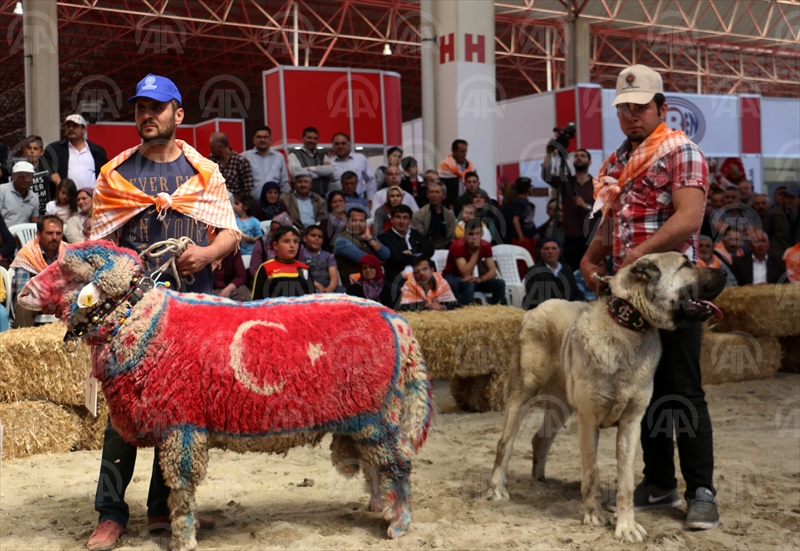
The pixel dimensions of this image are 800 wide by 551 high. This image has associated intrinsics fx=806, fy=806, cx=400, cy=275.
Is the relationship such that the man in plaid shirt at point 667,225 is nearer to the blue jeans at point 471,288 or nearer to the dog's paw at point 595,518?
the dog's paw at point 595,518

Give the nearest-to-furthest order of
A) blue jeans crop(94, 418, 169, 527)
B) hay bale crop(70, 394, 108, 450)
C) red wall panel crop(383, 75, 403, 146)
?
blue jeans crop(94, 418, 169, 527) < hay bale crop(70, 394, 108, 450) < red wall panel crop(383, 75, 403, 146)

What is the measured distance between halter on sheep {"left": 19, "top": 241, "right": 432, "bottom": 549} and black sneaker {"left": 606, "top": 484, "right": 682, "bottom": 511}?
4.55 ft

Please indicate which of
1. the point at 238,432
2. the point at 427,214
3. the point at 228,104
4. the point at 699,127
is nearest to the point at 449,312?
the point at 427,214

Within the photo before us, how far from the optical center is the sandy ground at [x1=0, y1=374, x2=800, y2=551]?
4020mm

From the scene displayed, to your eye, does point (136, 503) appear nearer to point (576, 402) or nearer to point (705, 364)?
point (576, 402)

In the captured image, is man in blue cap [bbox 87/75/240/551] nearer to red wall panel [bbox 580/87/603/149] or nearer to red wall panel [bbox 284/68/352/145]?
red wall panel [bbox 284/68/352/145]

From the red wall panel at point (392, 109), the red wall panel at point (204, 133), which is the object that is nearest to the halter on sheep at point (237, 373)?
the red wall panel at point (392, 109)

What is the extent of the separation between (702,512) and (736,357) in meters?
5.19

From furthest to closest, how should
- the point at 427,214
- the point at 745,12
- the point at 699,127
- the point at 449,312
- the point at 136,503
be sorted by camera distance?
1. the point at 745,12
2. the point at 699,127
3. the point at 427,214
4. the point at 449,312
5. the point at 136,503

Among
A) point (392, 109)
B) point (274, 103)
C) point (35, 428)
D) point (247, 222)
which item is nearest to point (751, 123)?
point (392, 109)

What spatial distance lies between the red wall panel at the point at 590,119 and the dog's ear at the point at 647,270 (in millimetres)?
11163

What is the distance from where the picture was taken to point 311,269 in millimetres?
8633

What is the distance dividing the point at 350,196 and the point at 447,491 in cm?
623

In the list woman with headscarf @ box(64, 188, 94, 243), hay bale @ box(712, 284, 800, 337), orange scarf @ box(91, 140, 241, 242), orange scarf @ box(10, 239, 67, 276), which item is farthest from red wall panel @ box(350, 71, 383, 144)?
orange scarf @ box(91, 140, 241, 242)
